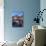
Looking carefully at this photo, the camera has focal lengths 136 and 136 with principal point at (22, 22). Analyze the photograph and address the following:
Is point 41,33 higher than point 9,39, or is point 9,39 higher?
point 41,33

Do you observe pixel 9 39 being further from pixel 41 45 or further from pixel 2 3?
pixel 41 45

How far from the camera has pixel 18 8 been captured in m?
5.47

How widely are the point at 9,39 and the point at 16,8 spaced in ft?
4.20

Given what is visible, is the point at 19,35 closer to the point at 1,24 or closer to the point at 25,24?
the point at 25,24

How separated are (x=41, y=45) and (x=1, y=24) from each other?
309 centimetres

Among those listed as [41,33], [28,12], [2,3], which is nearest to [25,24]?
[28,12]

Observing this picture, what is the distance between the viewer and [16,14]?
5516mm

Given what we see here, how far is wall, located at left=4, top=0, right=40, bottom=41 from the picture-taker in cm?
543

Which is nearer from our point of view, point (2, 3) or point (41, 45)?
point (41, 45)

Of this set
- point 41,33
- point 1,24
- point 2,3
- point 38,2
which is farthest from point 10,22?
point 41,33

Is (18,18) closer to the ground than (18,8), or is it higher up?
closer to the ground

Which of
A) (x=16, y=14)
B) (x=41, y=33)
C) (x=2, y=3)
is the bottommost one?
(x=41, y=33)

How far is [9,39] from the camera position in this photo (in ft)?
17.9

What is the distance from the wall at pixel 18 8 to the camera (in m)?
5.43
